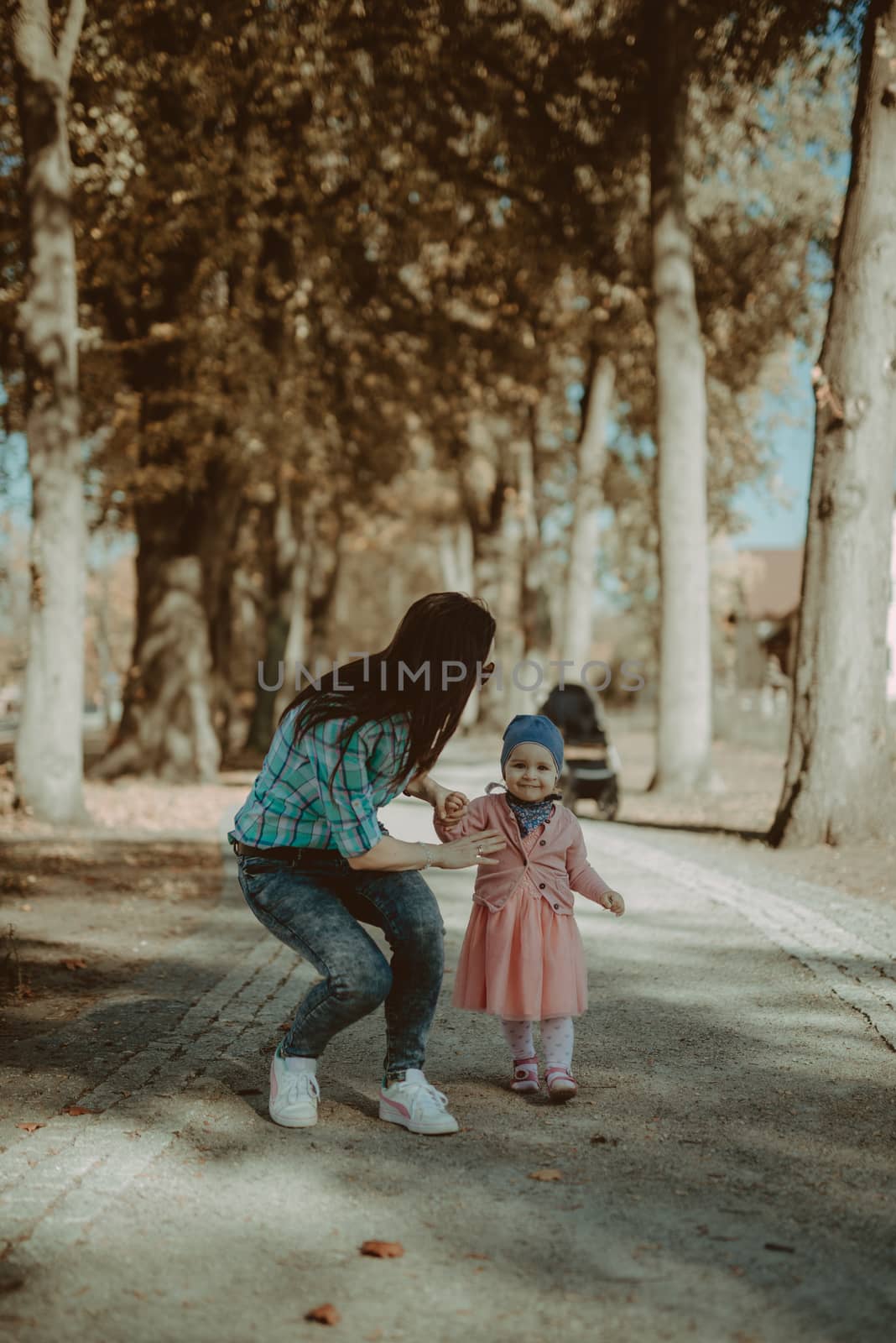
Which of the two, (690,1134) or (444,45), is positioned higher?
(444,45)

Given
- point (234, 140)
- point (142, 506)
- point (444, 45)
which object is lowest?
point (142, 506)

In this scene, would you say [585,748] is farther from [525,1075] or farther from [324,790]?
[324,790]

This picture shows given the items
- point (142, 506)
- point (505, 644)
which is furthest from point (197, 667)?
point (505, 644)

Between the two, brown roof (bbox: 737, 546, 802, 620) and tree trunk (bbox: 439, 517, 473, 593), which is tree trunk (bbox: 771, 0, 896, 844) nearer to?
tree trunk (bbox: 439, 517, 473, 593)

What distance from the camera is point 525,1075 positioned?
4.86 metres

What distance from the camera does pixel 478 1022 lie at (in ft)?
19.6

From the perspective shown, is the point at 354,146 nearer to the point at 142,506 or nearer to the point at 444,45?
the point at 444,45

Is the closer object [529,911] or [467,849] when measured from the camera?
[467,849]

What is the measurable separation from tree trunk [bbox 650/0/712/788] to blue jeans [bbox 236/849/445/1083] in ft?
43.7

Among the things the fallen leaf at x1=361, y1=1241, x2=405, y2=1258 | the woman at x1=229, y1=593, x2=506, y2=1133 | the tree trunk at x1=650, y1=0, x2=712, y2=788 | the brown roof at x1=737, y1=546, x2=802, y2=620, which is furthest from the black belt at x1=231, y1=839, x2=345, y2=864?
the brown roof at x1=737, y1=546, x2=802, y2=620

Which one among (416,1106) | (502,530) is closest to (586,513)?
(502,530)

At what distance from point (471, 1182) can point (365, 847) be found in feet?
3.16

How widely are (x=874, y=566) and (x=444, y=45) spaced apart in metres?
11.4

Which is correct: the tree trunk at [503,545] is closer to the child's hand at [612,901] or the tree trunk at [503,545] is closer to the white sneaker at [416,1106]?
the child's hand at [612,901]
